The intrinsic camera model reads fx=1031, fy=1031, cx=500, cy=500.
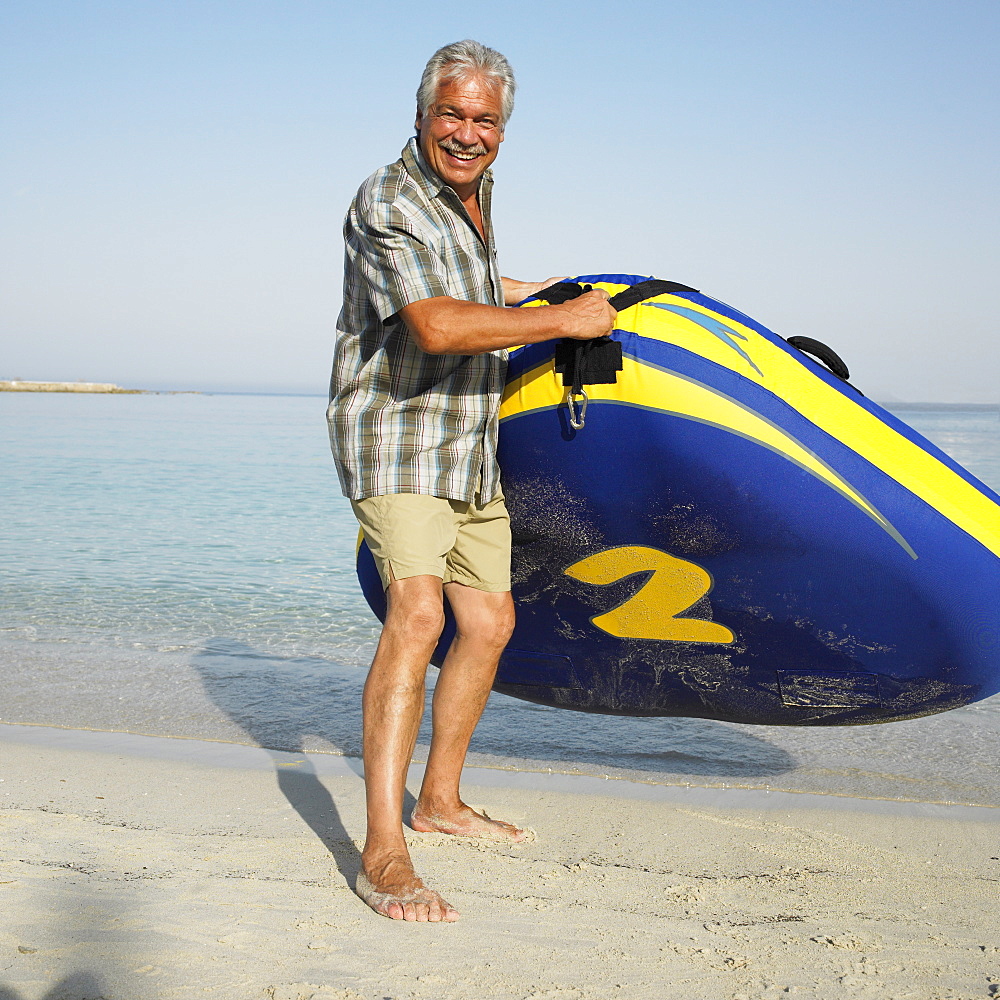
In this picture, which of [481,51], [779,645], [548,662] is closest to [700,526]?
[779,645]

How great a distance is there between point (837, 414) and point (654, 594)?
0.70 metres

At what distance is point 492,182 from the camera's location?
2623 mm

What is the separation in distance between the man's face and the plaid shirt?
4 centimetres

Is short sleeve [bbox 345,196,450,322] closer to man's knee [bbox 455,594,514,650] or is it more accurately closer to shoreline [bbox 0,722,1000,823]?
man's knee [bbox 455,594,514,650]

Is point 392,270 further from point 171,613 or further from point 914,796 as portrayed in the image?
point 171,613

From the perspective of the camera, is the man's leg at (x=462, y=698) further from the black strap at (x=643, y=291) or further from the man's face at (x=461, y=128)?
the man's face at (x=461, y=128)

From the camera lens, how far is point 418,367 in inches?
96.1

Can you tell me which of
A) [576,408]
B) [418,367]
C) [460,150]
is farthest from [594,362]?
[460,150]

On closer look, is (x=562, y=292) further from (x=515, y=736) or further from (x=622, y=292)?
(x=515, y=736)

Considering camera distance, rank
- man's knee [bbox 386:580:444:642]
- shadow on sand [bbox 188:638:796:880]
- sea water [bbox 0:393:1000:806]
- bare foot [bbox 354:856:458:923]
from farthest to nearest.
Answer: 1. sea water [bbox 0:393:1000:806]
2. shadow on sand [bbox 188:638:796:880]
3. man's knee [bbox 386:580:444:642]
4. bare foot [bbox 354:856:458:923]

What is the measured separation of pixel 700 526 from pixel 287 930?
141cm

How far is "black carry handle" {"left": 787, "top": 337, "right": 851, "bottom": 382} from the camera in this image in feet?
9.65

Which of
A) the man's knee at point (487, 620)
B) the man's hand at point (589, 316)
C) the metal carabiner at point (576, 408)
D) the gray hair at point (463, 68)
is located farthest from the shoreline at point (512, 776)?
the gray hair at point (463, 68)

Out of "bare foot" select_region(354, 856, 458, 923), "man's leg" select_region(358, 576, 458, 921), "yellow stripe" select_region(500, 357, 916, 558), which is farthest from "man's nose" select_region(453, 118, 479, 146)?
"bare foot" select_region(354, 856, 458, 923)
